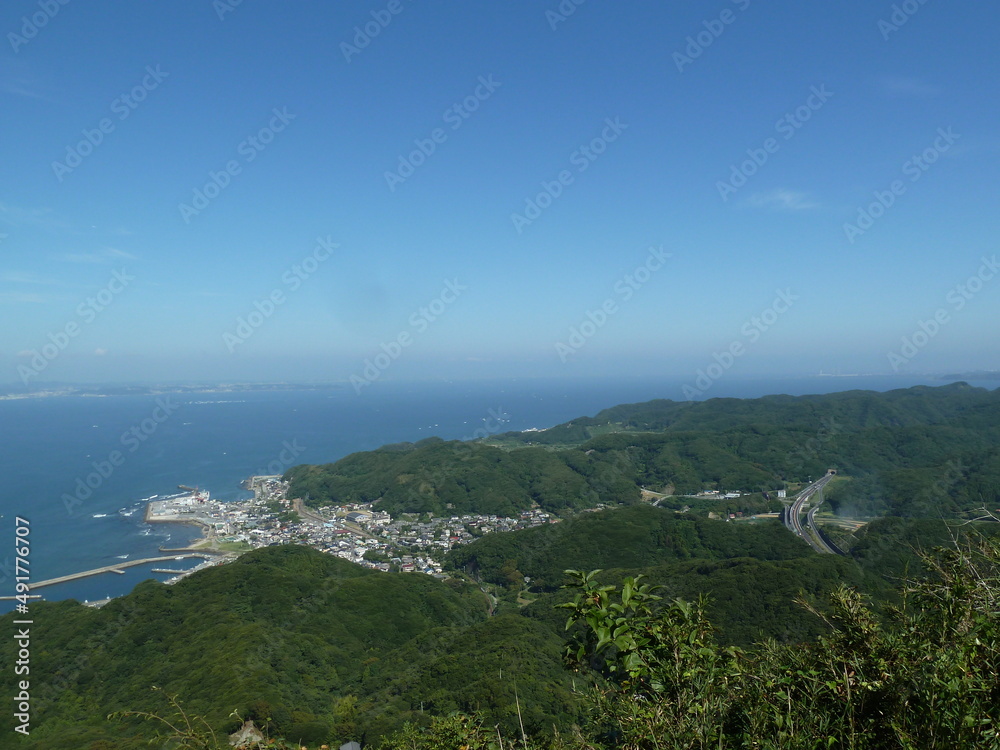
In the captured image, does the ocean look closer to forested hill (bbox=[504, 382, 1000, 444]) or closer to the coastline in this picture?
the coastline

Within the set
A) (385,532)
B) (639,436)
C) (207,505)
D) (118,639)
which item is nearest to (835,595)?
(118,639)

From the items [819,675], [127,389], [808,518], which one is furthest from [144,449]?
[127,389]

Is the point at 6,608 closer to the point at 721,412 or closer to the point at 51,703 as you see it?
the point at 51,703

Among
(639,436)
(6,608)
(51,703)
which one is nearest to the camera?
(51,703)

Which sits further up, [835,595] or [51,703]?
[835,595]

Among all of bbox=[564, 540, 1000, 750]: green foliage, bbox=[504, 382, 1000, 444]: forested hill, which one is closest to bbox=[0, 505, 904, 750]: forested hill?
bbox=[564, 540, 1000, 750]: green foliage

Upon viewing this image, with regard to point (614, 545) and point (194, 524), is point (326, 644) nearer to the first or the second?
point (614, 545)

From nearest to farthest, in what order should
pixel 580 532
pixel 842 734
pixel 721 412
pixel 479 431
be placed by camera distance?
pixel 842 734
pixel 580 532
pixel 721 412
pixel 479 431

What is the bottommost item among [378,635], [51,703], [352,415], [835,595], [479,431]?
[378,635]
